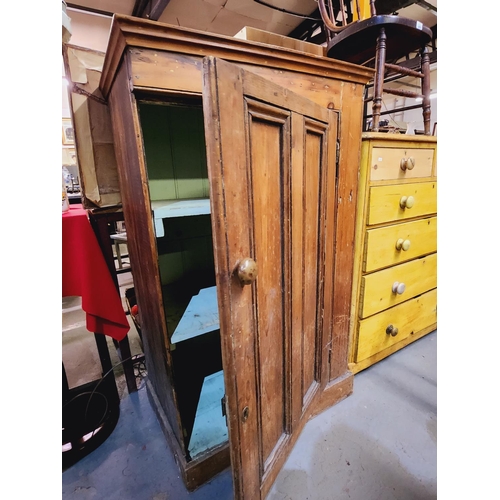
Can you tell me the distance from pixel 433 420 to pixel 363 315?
→ 21.8 inches

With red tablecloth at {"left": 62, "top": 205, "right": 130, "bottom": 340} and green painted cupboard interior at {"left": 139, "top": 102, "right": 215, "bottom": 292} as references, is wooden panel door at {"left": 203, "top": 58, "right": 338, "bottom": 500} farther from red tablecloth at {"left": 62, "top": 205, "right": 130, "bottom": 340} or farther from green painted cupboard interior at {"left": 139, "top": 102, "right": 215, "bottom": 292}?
red tablecloth at {"left": 62, "top": 205, "right": 130, "bottom": 340}

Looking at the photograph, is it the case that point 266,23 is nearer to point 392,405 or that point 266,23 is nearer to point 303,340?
point 303,340

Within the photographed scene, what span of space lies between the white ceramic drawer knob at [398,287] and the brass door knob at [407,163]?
23.5 inches

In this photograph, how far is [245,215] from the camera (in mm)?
602

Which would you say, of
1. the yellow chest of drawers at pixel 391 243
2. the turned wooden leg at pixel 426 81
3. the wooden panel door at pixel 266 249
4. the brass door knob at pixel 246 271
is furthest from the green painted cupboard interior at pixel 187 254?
the turned wooden leg at pixel 426 81

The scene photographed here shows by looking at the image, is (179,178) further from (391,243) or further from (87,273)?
(391,243)

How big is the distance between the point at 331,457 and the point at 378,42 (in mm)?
1803

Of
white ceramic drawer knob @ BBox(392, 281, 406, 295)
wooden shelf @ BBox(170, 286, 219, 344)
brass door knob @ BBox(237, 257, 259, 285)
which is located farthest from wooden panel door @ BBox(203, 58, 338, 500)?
white ceramic drawer knob @ BBox(392, 281, 406, 295)

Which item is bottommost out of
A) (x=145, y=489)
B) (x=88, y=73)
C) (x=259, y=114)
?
(x=145, y=489)

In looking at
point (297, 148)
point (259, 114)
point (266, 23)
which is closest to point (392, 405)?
point (297, 148)

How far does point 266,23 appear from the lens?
2.97 metres

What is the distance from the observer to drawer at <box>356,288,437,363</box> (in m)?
1.41

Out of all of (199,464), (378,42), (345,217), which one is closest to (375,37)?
(378,42)

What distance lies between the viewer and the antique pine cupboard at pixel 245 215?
58 centimetres
